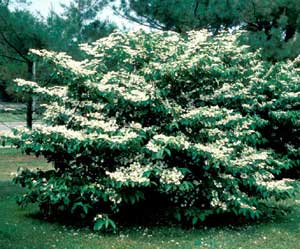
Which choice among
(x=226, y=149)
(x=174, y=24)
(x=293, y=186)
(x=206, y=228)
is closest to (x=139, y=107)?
(x=226, y=149)

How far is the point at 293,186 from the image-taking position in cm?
734

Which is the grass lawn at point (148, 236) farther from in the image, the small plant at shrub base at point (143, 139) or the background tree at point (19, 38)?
the background tree at point (19, 38)

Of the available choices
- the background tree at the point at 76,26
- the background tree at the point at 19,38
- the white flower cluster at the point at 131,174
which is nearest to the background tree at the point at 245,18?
the background tree at the point at 76,26

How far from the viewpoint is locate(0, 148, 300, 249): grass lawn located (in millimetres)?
5863

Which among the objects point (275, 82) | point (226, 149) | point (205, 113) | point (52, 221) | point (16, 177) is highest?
point (275, 82)

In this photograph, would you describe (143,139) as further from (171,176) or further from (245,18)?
(245,18)

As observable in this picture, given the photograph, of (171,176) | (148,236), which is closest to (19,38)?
(171,176)

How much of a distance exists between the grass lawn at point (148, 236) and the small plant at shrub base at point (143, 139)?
220 millimetres

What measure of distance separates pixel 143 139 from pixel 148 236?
1280 mm

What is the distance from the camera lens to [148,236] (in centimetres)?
629

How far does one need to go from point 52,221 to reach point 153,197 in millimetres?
1396

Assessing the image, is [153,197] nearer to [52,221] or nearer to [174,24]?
[52,221]

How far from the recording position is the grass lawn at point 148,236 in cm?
586

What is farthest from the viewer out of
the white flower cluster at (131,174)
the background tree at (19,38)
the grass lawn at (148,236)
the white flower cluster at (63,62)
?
the background tree at (19,38)
